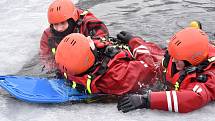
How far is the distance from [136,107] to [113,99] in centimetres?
44

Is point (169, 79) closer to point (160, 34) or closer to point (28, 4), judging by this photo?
point (160, 34)

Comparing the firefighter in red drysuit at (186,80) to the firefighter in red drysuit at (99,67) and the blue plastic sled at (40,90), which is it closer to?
the firefighter in red drysuit at (99,67)

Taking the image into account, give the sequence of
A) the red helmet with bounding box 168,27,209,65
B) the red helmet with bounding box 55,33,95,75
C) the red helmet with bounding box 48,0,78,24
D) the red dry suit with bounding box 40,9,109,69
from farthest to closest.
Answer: the red dry suit with bounding box 40,9,109,69, the red helmet with bounding box 48,0,78,24, the red helmet with bounding box 55,33,95,75, the red helmet with bounding box 168,27,209,65

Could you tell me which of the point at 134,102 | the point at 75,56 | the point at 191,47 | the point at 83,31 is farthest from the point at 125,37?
the point at 134,102

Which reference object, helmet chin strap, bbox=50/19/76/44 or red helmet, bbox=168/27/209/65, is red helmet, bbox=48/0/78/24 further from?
red helmet, bbox=168/27/209/65

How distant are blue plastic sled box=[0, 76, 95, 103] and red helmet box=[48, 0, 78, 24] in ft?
3.39

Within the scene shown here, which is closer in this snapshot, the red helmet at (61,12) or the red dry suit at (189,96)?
the red dry suit at (189,96)

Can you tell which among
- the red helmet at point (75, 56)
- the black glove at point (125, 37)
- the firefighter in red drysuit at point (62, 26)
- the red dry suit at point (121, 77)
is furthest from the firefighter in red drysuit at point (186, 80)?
the firefighter in red drysuit at point (62, 26)

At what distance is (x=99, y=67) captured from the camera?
4.19m

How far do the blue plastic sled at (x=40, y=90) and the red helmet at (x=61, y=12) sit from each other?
3.39 feet

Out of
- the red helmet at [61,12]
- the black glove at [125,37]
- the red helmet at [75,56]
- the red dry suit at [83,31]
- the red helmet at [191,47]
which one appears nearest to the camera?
the red helmet at [191,47]

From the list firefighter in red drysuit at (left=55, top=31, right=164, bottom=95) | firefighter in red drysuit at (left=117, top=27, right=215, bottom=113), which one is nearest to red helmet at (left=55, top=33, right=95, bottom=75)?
firefighter in red drysuit at (left=55, top=31, right=164, bottom=95)

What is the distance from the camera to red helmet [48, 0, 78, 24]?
524 centimetres

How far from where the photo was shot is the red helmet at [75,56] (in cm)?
407
